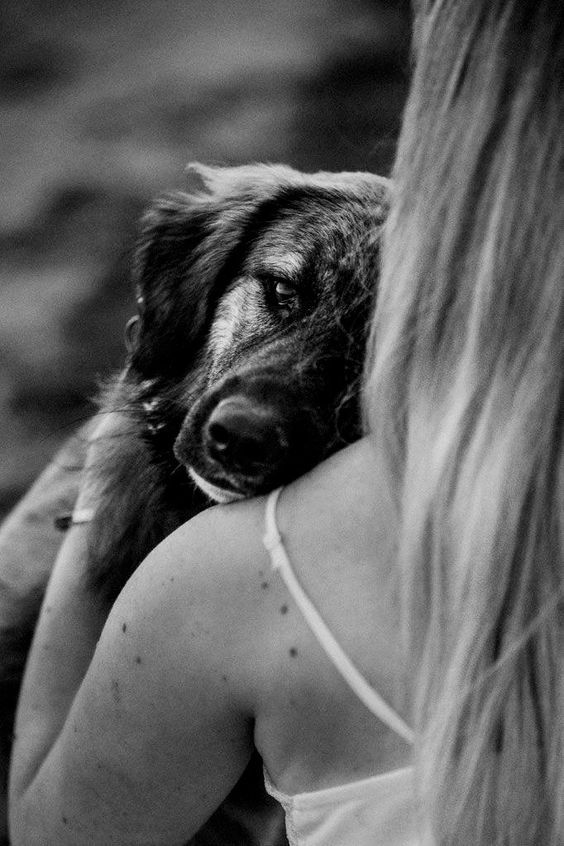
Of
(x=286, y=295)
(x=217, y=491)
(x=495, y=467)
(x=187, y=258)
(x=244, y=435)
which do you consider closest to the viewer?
(x=495, y=467)

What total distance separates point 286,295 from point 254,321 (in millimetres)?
81

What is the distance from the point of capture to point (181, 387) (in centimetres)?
180

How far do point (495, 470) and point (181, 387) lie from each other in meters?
0.99

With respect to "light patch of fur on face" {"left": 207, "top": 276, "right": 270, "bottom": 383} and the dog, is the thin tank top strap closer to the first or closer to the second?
the dog

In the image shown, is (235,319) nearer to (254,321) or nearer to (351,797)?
(254,321)

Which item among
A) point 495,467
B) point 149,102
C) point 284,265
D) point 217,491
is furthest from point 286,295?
point 149,102

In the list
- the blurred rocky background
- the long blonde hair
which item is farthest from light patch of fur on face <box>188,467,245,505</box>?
the blurred rocky background

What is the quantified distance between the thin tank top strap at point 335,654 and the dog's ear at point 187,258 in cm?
87

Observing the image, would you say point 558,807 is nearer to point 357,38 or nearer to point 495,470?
point 495,470

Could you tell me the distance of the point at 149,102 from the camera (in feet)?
11.1

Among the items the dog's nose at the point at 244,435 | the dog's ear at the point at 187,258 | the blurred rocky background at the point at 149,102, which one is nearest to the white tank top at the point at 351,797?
the dog's nose at the point at 244,435

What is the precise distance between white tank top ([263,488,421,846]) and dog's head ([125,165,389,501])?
0.30 m

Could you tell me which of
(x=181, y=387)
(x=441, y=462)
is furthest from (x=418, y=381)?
(x=181, y=387)

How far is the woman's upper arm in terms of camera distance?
3.46 ft
